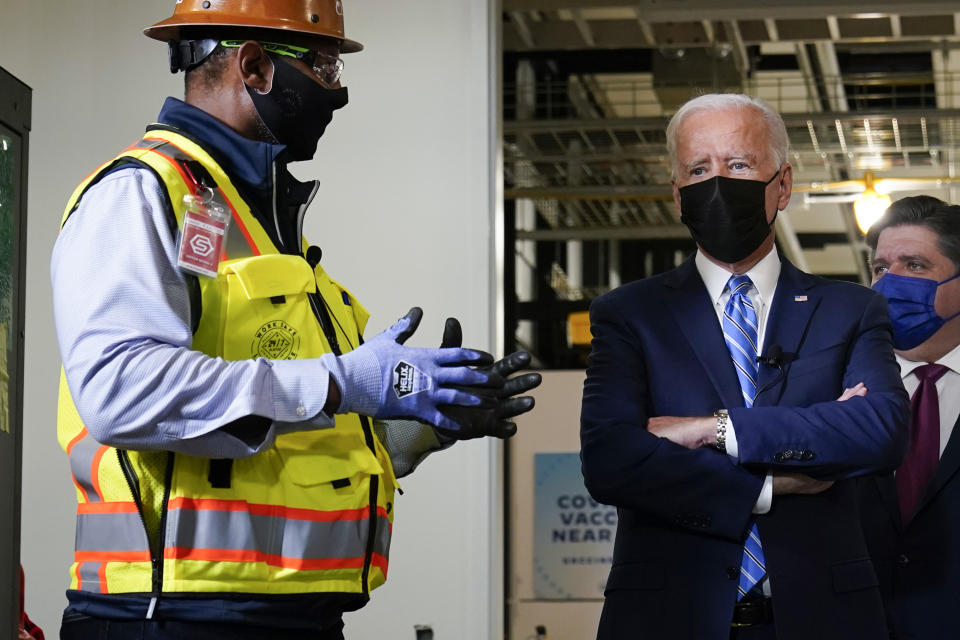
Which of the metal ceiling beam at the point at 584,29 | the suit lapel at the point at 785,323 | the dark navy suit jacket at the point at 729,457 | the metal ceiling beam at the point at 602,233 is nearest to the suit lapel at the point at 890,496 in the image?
the dark navy suit jacket at the point at 729,457

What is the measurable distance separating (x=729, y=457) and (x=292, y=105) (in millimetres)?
1043

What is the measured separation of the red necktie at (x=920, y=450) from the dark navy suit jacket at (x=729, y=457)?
421mm

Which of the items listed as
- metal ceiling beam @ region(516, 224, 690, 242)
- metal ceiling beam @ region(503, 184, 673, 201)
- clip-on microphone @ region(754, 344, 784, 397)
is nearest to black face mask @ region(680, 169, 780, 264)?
clip-on microphone @ region(754, 344, 784, 397)

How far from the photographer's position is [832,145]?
11.1 m

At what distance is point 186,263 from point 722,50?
7.49 meters

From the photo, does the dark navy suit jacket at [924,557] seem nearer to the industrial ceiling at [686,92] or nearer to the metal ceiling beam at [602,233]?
the industrial ceiling at [686,92]

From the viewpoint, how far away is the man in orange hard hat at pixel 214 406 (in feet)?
5.91

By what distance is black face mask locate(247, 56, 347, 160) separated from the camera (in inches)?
87.2

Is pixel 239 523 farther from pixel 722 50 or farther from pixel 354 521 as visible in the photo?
pixel 722 50

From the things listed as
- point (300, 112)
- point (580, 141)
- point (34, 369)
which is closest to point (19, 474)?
point (300, 112)

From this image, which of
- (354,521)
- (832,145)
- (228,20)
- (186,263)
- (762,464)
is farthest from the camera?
(832,145)

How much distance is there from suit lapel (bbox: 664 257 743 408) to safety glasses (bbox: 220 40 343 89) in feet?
2.71

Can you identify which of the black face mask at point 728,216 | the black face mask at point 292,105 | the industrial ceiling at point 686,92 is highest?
the industrial ceiling at point 686,92

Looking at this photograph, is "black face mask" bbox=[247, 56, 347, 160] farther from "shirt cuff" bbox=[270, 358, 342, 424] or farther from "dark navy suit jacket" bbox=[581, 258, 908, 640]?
"dark navy suit jacket" bbox=[581, 258, 908, 640]
